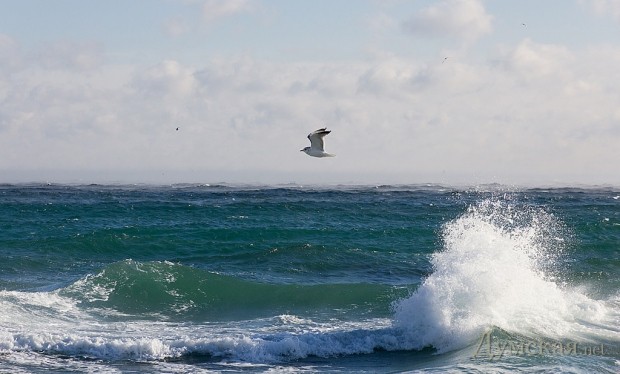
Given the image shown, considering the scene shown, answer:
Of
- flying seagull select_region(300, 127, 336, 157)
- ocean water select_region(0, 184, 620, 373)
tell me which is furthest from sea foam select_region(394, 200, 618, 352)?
flying seagull select_region(300, 127, 336, 157)

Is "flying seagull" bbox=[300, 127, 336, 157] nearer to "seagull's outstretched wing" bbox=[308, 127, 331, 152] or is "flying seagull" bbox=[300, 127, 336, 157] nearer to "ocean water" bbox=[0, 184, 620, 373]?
"seagull's outstretched wing" bbox=[308, 127, 331, 152]

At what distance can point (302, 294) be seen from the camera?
1950 cm

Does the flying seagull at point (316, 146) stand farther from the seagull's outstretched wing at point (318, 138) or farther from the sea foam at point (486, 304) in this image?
the sea foam at point (486, 304)

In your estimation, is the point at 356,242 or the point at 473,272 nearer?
the point at 473,272

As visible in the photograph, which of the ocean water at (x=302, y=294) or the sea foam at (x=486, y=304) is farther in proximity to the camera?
the sea foam at (x=486, y=304)

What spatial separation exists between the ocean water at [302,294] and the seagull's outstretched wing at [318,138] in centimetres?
350

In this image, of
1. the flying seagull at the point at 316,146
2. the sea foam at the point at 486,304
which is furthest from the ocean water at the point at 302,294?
the flying seagull at the point at 316,146

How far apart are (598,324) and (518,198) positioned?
34.8 metres

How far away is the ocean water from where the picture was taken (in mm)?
13320

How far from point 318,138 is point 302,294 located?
14.7 ft

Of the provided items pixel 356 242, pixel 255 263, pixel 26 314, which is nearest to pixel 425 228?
pixel 356 242

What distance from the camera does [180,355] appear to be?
1347cm

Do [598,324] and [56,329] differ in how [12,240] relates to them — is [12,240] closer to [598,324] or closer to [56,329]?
[56,329]

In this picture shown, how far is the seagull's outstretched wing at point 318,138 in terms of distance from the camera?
53.7 feet
